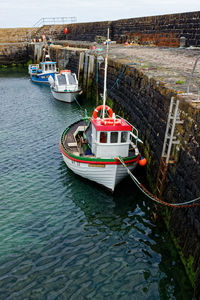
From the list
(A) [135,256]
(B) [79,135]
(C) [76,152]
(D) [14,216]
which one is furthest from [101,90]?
(A) [135,256]

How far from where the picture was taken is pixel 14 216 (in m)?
9.53

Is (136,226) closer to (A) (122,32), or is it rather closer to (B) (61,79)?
(B) (61,79)

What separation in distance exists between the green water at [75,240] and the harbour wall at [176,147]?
68 cm

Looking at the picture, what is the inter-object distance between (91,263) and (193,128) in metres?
4.54

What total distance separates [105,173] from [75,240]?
2897 mm

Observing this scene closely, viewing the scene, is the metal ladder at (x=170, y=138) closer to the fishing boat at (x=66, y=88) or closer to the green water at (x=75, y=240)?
the green water at (x=75, y=240)

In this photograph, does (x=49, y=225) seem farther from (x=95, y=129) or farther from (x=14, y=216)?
(x=95, y=129)

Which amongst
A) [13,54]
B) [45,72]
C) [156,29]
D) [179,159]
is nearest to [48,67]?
[45,72]

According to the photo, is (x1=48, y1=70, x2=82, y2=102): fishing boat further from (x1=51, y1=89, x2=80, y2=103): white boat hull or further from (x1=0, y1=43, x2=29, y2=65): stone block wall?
(x1=0, y1=43, x2=29, y2=65): stone block wall

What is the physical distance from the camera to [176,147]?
8109mm

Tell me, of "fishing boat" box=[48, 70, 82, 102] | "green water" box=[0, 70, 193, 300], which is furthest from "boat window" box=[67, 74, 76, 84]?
"green water" box=[0, 70, 193, 300]

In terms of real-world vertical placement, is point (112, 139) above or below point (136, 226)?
above

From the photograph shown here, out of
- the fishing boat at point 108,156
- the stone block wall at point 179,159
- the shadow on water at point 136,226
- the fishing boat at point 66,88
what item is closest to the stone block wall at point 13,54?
the fishing boat at point 66,88

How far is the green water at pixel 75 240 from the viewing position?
691 cm
